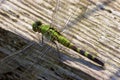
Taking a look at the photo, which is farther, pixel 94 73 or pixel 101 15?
pixel 101 15

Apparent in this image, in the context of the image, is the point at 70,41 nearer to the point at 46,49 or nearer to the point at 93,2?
the point at 46,49

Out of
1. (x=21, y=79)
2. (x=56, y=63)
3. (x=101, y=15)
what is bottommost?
(x=21, y=79)

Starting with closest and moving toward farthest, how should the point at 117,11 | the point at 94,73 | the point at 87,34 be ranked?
the point at 94,73, the point at 87,34, the point at 117,11

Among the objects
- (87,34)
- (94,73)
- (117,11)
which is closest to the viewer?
(94,73)

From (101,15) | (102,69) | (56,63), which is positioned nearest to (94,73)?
(102,69)

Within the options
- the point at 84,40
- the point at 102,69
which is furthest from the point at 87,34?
the point at 102,69

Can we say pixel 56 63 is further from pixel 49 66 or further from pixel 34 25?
pixel 34 25

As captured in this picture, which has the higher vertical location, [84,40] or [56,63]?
[84,40]
